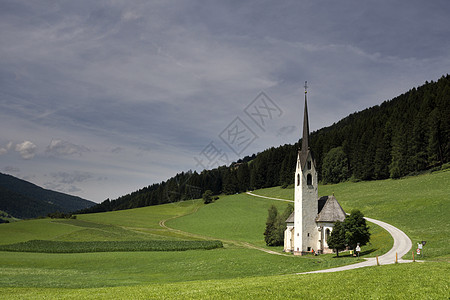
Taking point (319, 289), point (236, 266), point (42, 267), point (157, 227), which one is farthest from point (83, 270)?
point (157, 227)

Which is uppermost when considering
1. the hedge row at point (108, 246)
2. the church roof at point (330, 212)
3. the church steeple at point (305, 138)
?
the church steeple at point (305, 138)

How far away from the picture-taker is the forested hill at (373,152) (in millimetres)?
80750

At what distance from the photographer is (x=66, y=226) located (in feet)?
274

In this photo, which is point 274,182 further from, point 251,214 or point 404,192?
point 404,192

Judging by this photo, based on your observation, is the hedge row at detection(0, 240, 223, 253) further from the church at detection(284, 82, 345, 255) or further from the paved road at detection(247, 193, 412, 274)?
the paved road at detection(247, 193, 412, 274)

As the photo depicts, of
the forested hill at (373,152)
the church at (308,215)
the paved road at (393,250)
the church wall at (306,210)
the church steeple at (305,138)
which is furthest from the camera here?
the forested hill at (373,152)

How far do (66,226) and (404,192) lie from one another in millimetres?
76425

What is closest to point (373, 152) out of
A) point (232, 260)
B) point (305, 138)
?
point (305, 138)

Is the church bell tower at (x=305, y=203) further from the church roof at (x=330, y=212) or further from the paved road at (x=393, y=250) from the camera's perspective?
the paved road at (x=393, y=250)

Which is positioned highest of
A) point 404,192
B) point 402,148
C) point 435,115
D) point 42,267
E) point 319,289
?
point 435,115

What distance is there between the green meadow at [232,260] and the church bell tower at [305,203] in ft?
15.1

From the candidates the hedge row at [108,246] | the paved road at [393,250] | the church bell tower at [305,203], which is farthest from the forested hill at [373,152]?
the hedge row at [108,246]

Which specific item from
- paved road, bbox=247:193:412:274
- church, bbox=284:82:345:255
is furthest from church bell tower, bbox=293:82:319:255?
paved road, bbox=247:193:412:274

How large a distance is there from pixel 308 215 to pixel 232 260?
58.6 ft
